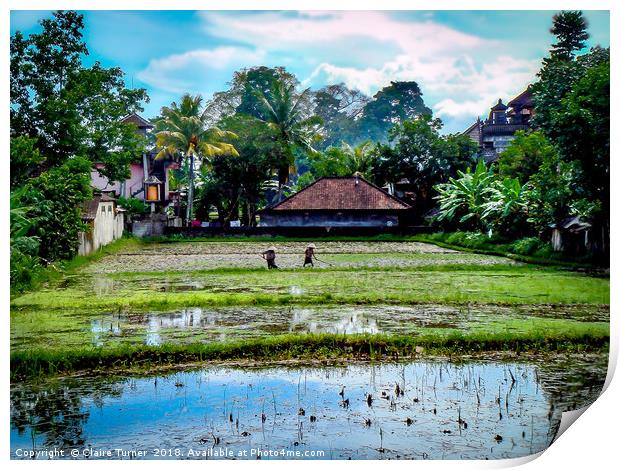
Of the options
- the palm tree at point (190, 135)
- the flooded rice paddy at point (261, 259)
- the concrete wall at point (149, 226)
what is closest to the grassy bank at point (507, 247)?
the flooded rice paddy at point (261, 259)

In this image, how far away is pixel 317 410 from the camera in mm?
5891

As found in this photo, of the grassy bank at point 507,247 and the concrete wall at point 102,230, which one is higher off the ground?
the concrete wall at point 102,230

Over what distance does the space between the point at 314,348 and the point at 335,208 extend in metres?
2.74

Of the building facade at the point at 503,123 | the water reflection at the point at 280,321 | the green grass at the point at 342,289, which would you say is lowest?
the water reflection at the point at 280,321

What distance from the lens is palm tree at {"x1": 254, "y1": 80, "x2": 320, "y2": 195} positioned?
7.38 m

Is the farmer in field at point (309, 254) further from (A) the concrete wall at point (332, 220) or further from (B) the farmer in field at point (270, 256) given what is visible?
(B) the farmer in field at point (270, 256)

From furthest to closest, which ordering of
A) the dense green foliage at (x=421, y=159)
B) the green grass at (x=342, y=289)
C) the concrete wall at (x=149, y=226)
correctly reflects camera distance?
the dense green foliage at (x=421, y=159) → the concrete wall at (x=149, y=226) → the green grass at (x=342, y=289)

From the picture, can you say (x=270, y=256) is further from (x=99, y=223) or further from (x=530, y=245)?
(x=530, y=245)

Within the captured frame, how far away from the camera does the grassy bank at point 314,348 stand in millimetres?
6727

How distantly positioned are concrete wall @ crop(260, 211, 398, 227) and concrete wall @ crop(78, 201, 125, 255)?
171cm

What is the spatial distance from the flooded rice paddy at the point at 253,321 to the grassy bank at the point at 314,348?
7.6 inches

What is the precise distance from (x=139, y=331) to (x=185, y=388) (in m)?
1.34

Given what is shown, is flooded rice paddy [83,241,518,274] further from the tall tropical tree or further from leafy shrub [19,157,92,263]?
the tall tropical tree

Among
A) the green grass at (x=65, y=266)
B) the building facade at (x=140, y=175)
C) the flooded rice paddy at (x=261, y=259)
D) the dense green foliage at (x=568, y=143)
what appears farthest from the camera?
the building facade at (x=140, y=175)
